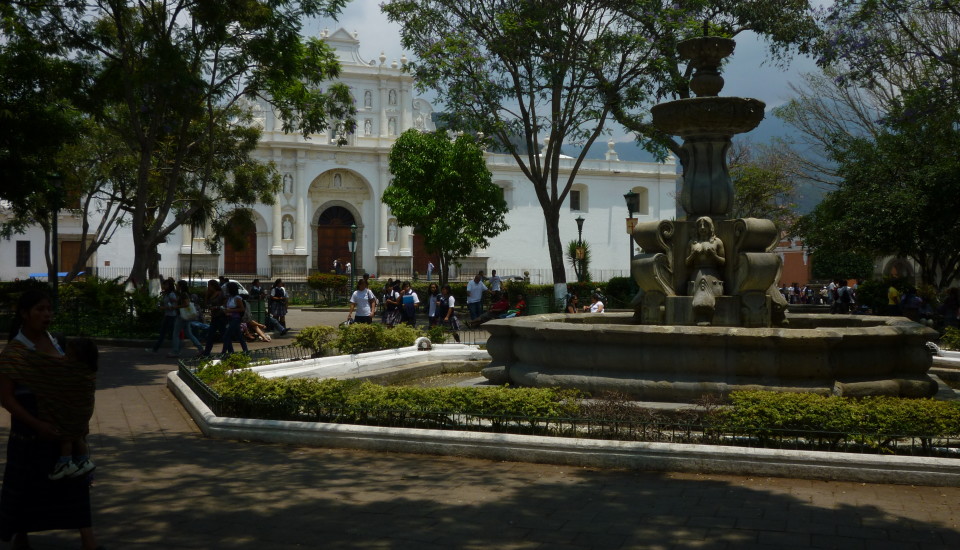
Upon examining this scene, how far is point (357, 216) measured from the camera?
1741 inches

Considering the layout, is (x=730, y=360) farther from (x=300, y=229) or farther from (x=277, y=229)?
(x=300, y=229)

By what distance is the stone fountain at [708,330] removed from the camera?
7348 mm

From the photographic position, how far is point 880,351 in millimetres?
7652

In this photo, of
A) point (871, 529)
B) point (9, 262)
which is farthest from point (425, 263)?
point (871, 529)

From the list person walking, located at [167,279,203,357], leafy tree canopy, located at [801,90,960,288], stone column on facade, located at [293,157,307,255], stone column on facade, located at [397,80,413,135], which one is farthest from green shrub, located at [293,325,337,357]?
stone column on facade, located at [397,80,413,135]

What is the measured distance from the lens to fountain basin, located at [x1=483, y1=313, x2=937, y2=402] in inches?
287

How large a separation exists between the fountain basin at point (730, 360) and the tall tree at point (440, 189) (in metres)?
21.6

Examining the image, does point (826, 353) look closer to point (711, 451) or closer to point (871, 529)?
point (711, 451)

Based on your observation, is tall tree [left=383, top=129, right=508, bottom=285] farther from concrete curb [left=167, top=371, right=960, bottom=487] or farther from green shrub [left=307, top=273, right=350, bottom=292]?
concrete curb [left=167, top=371, right=960, bottom=487]

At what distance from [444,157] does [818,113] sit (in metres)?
12.1

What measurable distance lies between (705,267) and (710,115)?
163 cm

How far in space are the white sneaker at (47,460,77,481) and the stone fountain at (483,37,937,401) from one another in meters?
4.80

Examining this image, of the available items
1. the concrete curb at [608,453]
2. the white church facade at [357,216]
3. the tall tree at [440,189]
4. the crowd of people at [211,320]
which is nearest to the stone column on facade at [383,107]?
the white church facade at [357,216]

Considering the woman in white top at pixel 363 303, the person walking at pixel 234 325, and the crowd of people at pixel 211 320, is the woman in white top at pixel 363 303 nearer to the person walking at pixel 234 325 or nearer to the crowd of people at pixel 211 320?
the crowd of people at pixel 211 320
